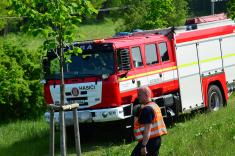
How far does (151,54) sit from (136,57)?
2.57 ft

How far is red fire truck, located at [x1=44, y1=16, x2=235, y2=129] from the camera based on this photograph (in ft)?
49.9

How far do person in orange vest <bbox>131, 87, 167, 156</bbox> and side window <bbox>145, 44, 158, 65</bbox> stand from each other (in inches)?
280

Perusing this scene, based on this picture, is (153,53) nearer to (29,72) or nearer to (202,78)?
(202,78)

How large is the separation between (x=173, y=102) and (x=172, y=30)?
2.17m

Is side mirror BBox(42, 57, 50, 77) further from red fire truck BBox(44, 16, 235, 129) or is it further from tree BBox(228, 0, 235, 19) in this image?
tree BBox(228, 0, 235, 19)

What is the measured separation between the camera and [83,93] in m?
15.4

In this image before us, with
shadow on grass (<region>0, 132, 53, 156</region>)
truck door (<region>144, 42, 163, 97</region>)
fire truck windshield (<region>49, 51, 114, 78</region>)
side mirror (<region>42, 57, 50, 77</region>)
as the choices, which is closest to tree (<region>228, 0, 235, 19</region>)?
truck door (<region>144, 42, 163, 97</region>)

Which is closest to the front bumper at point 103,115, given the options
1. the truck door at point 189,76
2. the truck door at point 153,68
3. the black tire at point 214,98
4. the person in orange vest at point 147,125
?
the truck door at point 153,68

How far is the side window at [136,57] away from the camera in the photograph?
15719 millimetres

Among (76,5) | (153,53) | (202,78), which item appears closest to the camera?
(76,5)

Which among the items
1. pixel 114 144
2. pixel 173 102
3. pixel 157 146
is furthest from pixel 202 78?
pixel 157 146

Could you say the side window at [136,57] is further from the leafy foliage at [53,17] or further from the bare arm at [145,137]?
the bare arm at [145,137]

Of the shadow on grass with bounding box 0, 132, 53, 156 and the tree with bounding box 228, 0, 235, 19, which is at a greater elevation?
the tree with bounding box 228, 0, 235, 19

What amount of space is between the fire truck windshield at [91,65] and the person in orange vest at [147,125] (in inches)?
235
